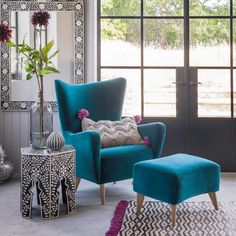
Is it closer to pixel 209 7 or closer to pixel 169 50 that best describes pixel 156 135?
pixel 169 50

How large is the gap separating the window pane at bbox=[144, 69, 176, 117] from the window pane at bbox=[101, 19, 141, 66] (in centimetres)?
23

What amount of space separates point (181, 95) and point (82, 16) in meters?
1.27

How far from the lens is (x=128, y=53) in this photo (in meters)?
4.13

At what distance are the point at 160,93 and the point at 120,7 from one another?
98 cm

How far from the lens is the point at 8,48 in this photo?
3930mm

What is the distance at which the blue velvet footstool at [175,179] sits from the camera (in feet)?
8.40

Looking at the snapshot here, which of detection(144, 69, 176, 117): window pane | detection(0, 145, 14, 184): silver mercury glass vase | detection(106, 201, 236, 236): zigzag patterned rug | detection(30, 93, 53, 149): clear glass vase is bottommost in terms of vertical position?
detection(106, 201, 236, 236): zigzag patterned rug

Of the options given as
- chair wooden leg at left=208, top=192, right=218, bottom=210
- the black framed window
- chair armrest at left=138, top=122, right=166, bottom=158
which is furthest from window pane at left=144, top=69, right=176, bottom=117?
chair wooden leg at left=208, top=192, right=218, bottom=210

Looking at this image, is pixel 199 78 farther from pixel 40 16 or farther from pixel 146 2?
pixel 40 16

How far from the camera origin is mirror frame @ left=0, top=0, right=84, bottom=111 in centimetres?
391

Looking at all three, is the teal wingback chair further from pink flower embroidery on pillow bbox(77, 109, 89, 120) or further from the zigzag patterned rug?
the zigzag patterned rug

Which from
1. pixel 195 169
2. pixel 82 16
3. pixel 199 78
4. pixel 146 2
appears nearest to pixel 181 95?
pixel 199 78

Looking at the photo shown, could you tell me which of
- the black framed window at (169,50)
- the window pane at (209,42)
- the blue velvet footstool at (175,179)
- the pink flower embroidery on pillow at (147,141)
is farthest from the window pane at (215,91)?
the blue velvet footstool at (175,179)

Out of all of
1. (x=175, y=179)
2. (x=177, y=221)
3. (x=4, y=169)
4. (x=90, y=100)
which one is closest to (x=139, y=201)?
(x=177, y=221)
